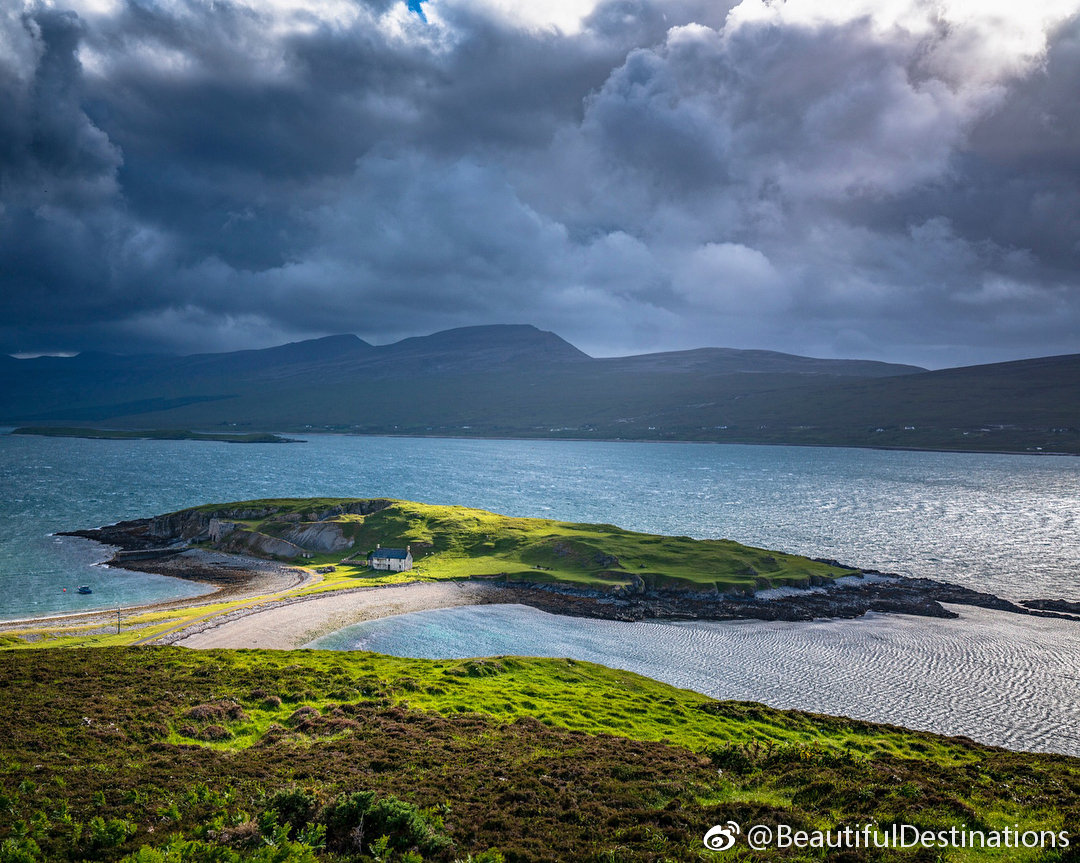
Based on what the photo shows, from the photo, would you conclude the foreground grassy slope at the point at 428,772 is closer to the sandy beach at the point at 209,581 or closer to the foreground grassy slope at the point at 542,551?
the sandy beach at the point at 209,581

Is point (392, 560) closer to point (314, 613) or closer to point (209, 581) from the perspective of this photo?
point (314, 613)

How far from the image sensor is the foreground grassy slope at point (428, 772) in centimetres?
2000

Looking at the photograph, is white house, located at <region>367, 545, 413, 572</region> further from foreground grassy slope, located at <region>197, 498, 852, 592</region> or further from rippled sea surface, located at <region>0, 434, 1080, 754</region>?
rippled sea surface, located at <region>0, 434, 1080, 754</region>

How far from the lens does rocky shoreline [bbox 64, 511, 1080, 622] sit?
85125 mm

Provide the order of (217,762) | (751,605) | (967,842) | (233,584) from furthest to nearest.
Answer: (233,584) → (751,605) → (217,762) → (967,842)

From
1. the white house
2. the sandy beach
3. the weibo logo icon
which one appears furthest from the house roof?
the weibo logo icon

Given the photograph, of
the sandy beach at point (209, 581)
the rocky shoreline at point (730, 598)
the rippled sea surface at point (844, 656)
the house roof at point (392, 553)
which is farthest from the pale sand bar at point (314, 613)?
the sandy beach at point (209, 581)

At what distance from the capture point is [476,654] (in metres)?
66.2

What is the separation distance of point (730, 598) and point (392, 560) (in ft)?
176

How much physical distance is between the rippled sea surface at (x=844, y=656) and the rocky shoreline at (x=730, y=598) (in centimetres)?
364

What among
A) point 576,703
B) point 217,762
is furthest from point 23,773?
point 576,703

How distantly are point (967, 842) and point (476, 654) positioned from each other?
51732 mm

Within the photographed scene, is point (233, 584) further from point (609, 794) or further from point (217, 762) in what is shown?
point (609, 794)

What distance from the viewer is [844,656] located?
69188mm
